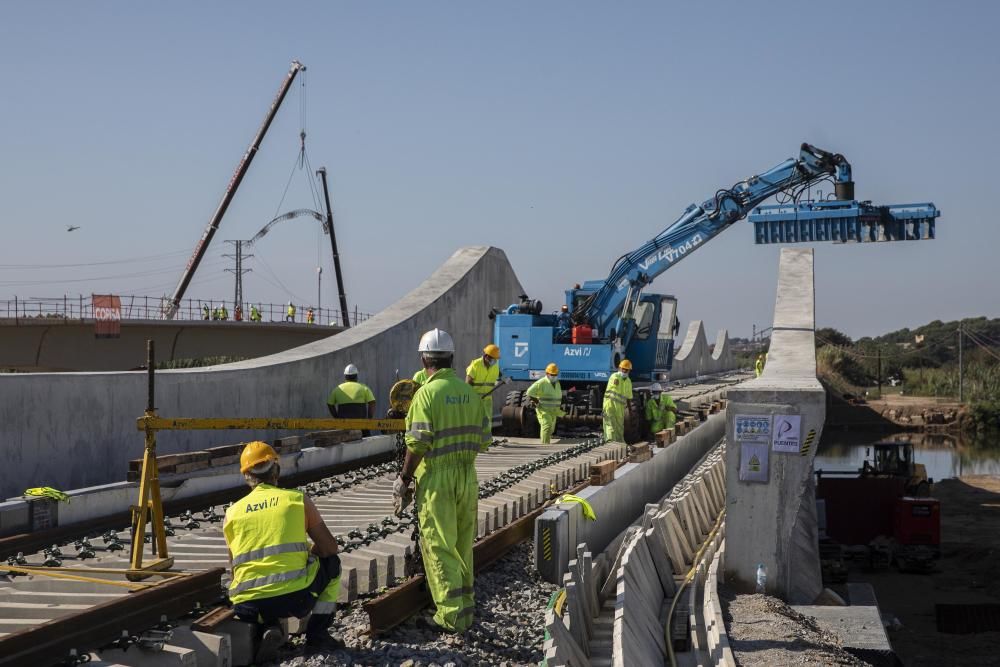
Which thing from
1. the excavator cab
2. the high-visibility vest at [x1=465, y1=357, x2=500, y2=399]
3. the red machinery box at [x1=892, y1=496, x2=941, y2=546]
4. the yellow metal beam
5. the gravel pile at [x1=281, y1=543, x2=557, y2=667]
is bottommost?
the red machinery box at [x1=892, y1=496, x2=941, y2=546]

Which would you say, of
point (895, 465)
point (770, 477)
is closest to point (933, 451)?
point (895, 465)

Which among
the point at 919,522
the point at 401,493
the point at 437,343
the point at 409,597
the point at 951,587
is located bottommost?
the point at 951,587

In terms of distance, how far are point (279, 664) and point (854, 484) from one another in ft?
51.8

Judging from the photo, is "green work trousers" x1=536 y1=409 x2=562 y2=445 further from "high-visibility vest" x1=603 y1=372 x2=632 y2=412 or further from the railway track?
the railway track

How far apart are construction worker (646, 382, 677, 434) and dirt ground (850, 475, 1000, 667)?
414cm

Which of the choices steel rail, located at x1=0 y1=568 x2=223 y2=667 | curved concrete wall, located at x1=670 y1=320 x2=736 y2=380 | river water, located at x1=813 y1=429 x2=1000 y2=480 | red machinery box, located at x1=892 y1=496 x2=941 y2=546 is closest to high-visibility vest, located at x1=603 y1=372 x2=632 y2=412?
red machinery box, located at x1=892 y1=496 x2=941 y2=546

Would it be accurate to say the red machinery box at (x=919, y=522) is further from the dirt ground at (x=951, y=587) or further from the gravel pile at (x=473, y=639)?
the gravel pile at (x=473, y=639)

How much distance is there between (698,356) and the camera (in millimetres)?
57031

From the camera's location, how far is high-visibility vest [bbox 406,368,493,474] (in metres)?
6.68

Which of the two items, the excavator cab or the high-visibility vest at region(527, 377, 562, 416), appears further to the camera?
the excavator cab

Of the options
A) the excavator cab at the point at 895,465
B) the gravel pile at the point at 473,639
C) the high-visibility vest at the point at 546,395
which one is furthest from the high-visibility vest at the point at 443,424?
the excavator cab at the point at 895,465

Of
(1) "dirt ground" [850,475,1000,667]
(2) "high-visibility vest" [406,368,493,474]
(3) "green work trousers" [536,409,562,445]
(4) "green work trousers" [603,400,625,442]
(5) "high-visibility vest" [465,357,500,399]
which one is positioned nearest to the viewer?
(2) "high-visibility vest" [406,368,493,474]

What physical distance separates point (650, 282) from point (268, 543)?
57.1 ft

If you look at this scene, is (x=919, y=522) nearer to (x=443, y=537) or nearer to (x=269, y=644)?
(x=443, y=537)
